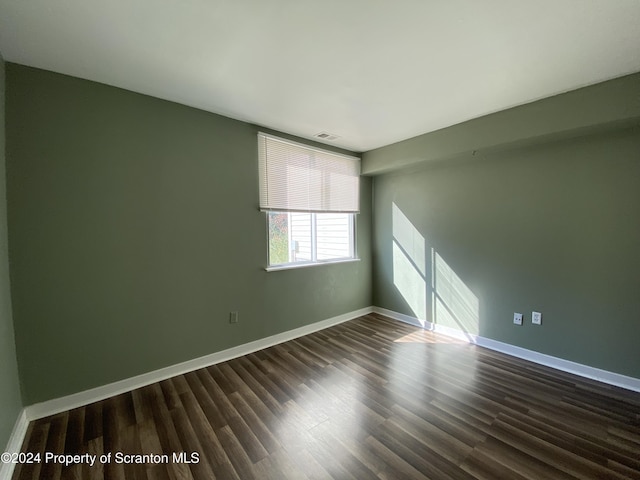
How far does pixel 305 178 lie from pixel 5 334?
285 cm

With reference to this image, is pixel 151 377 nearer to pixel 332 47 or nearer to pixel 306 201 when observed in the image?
pixel 306 201

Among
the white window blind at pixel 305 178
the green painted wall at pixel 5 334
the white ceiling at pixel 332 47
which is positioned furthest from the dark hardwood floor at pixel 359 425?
the white ceiling at pixel 332 47

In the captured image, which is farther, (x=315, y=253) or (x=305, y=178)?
(x=315, y=253)

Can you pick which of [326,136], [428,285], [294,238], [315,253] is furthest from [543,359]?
[326,136]

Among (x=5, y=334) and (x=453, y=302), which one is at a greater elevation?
(x=5, y=334)

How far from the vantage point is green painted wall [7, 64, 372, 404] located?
5.95ft

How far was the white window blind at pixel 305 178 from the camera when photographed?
116 inches

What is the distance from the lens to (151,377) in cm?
228

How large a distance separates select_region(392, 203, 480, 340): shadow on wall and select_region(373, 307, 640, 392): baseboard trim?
0.05m

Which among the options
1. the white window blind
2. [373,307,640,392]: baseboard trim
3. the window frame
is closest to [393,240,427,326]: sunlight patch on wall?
[373,307,640,392]: baseboard trim

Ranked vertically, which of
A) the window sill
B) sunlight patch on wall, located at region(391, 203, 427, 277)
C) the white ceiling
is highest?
the white ceiling

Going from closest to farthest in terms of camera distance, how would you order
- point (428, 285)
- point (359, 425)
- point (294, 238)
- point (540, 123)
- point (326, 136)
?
point (359, 425) → point (540, 123) → point (326, 136) → point (294, 238) → point (428, 285)

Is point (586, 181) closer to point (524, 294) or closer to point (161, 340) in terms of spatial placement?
point (524, 294)

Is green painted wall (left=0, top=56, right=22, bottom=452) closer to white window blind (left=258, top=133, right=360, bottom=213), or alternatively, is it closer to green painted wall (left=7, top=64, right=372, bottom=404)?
green painted wall (left=7, top=64, right=372, bottom=404)
